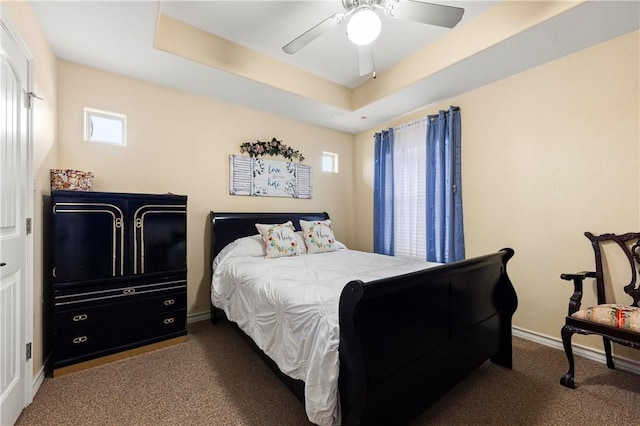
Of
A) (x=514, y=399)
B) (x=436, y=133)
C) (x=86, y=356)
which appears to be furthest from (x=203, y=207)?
(x=514, y=399)

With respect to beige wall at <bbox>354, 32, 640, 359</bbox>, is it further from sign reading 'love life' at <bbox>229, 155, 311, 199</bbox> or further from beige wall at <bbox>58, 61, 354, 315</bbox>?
beige wall at <bbox>58, 61, 354, 315</bbox>

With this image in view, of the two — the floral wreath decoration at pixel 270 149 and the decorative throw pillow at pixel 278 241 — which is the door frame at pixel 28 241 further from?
the floral wreath decoration at pixel 270 149

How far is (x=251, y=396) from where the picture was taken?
6.13 ft

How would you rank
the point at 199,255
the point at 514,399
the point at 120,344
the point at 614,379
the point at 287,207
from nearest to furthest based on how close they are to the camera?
the point at 514,399 → the point at 614,379 → the point at 120,344 → the point at 199,255 → the point at 287,207

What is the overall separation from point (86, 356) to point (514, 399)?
3.15m

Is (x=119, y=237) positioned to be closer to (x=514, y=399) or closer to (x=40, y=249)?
(x=40, y=249)

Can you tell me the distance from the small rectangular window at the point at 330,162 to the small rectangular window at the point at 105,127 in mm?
2616

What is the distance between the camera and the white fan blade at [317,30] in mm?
1867

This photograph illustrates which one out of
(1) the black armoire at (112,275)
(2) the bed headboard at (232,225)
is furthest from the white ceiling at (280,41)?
(2) the bed headboard at (232,225)

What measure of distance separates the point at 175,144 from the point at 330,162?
2310 mm

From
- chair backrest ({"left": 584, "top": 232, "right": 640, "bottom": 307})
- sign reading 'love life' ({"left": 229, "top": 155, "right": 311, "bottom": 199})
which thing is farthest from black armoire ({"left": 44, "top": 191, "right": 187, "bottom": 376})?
chair backrest ({"left": 584, "top": 232, "right": 640, "bottom": 307})

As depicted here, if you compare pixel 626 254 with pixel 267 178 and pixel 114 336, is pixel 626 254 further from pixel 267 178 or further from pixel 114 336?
pixel 114 336

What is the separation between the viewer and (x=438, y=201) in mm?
3344

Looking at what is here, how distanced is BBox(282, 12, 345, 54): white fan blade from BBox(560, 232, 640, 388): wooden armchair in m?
2.59
